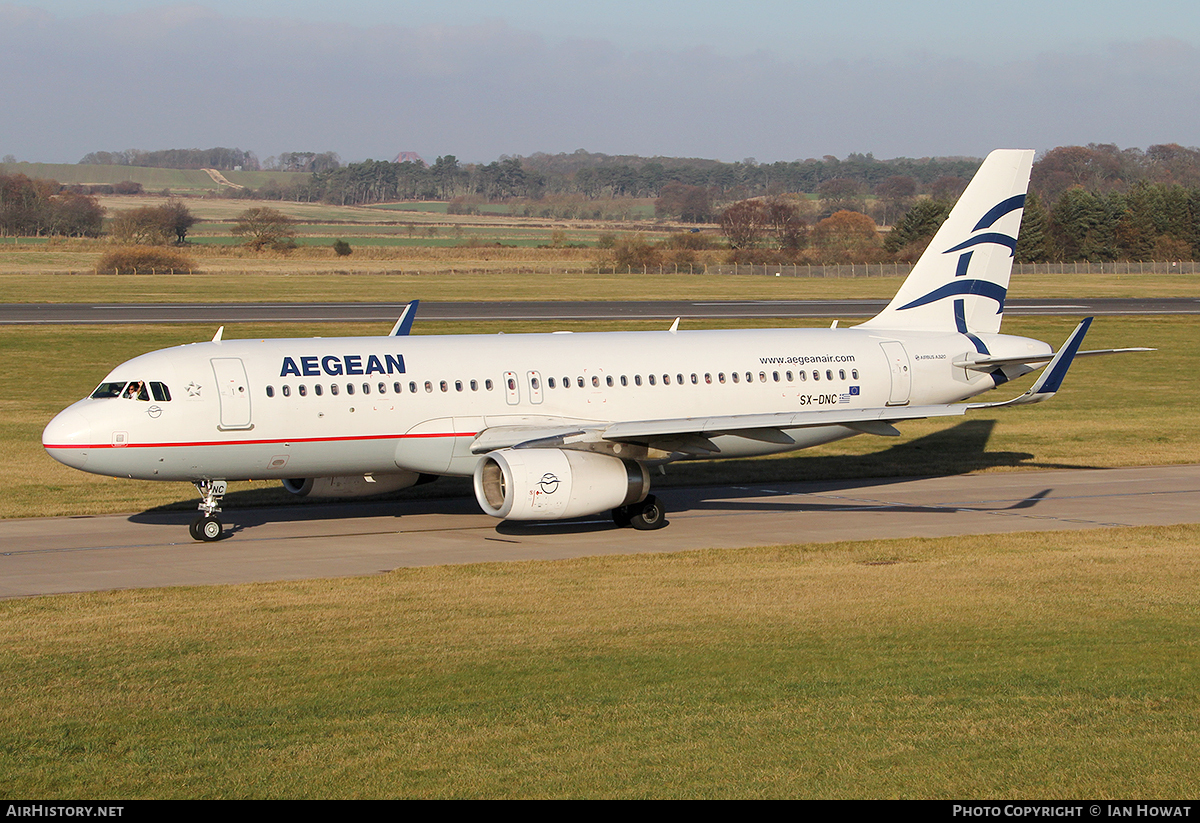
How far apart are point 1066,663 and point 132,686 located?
11570 mm

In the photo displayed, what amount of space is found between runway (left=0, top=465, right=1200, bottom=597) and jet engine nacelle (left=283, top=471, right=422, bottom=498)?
67 cm

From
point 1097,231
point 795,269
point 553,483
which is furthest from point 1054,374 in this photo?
point 1097,231

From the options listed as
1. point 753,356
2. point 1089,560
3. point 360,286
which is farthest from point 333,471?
point 360,286

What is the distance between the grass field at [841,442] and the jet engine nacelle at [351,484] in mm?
3393

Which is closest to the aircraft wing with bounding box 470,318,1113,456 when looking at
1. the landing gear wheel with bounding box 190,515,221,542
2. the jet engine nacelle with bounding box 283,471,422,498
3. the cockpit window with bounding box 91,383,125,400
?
the jet engine nacelle with bounding box 283,471,422,498

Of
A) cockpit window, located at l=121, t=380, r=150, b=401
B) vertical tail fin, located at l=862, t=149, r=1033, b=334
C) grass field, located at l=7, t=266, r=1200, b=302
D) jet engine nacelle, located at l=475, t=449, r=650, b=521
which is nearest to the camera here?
jet engine nacelle, located at l=475, t=449, r=650, b=521

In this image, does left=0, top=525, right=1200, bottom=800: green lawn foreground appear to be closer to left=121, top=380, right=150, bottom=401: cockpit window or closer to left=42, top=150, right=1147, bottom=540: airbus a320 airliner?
left=42, top=150, right=1147, bottom=540: airbus a320 airliner

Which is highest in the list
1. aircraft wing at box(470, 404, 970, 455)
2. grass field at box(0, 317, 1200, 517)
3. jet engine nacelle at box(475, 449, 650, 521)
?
aircraft wing at box(470, 404, 970, 455)

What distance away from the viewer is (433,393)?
2878cm

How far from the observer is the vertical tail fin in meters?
35.3

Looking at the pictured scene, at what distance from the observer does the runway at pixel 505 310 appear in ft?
244

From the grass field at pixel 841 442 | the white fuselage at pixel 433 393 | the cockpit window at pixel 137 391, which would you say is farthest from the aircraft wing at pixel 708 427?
the cockpit window at pixel 137 391

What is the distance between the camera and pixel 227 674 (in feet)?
53.0

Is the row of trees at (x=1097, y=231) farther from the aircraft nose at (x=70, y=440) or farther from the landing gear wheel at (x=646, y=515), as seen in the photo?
the aircraft nose at (x=70, y=440)
